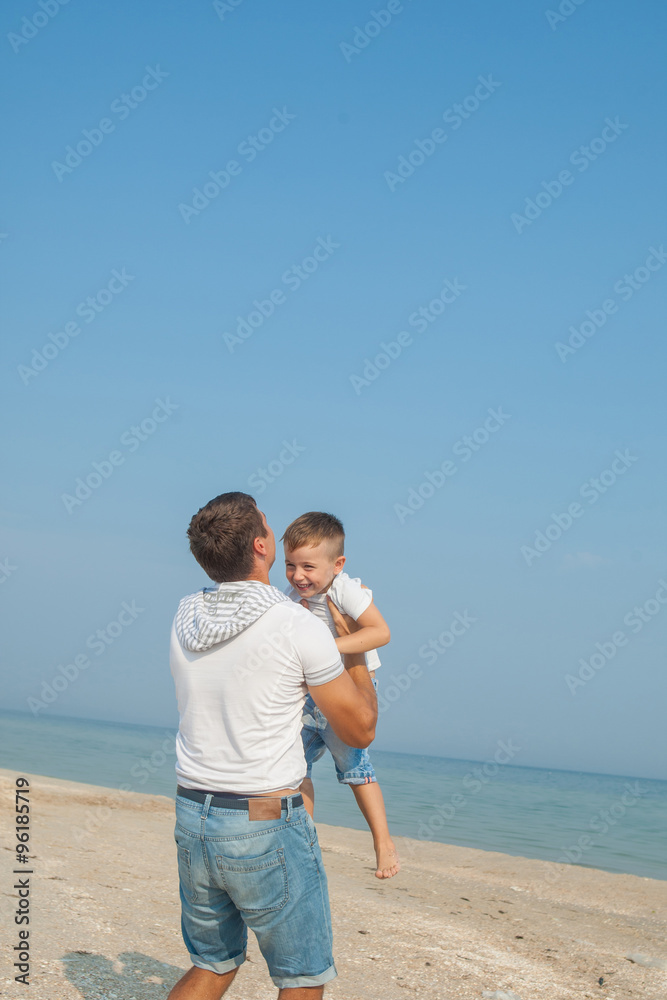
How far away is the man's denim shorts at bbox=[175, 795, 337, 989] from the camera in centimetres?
246

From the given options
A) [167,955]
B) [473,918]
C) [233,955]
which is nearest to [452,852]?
[473,918]

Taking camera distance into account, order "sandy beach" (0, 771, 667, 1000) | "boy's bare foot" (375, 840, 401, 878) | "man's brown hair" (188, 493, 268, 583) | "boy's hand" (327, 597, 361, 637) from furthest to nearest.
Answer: "sandy beach" (0, 771, 667, 1000) < "boy's bare foot" (375, 840, 401, 878) < "boy's hand" (327, 597, 361, 637) < "man's brown hair" (188, 493, 268, 583)

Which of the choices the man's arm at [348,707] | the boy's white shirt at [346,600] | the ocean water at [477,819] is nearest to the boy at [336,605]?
the boy's white shirt at [346,600]

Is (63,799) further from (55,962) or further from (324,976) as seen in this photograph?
(324,976)

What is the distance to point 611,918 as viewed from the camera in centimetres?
765

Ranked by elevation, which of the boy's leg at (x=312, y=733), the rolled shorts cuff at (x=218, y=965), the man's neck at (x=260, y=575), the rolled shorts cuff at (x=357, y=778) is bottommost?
the rolled shorts cuff at (x=218, y=965)

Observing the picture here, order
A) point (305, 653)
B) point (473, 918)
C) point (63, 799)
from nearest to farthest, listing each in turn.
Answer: point (305, 653) < point (473, 918) < point (63, 799)

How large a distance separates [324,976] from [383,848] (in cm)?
140

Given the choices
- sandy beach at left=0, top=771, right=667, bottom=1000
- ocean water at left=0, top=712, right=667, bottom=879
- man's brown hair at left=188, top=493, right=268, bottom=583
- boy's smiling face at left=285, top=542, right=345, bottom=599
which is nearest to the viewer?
man's brown hair at left=188, top=493, right=268, bottom=583

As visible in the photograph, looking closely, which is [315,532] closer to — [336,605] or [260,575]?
[336,605]

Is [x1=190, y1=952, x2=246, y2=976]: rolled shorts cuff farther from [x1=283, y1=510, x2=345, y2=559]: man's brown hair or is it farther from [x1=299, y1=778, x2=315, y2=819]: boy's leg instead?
[x1=283, y1=510, x2=345, y2=559]: man's brown hair

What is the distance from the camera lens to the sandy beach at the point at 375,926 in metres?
4.40

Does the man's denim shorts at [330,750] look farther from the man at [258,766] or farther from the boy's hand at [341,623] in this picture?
the man at [258,766]

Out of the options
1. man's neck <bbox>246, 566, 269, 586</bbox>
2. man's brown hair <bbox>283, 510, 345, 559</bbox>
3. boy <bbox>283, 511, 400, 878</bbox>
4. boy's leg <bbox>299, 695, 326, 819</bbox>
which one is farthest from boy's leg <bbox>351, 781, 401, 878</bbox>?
man's neck <bbox>246, 566, 269, 586</bbox>
